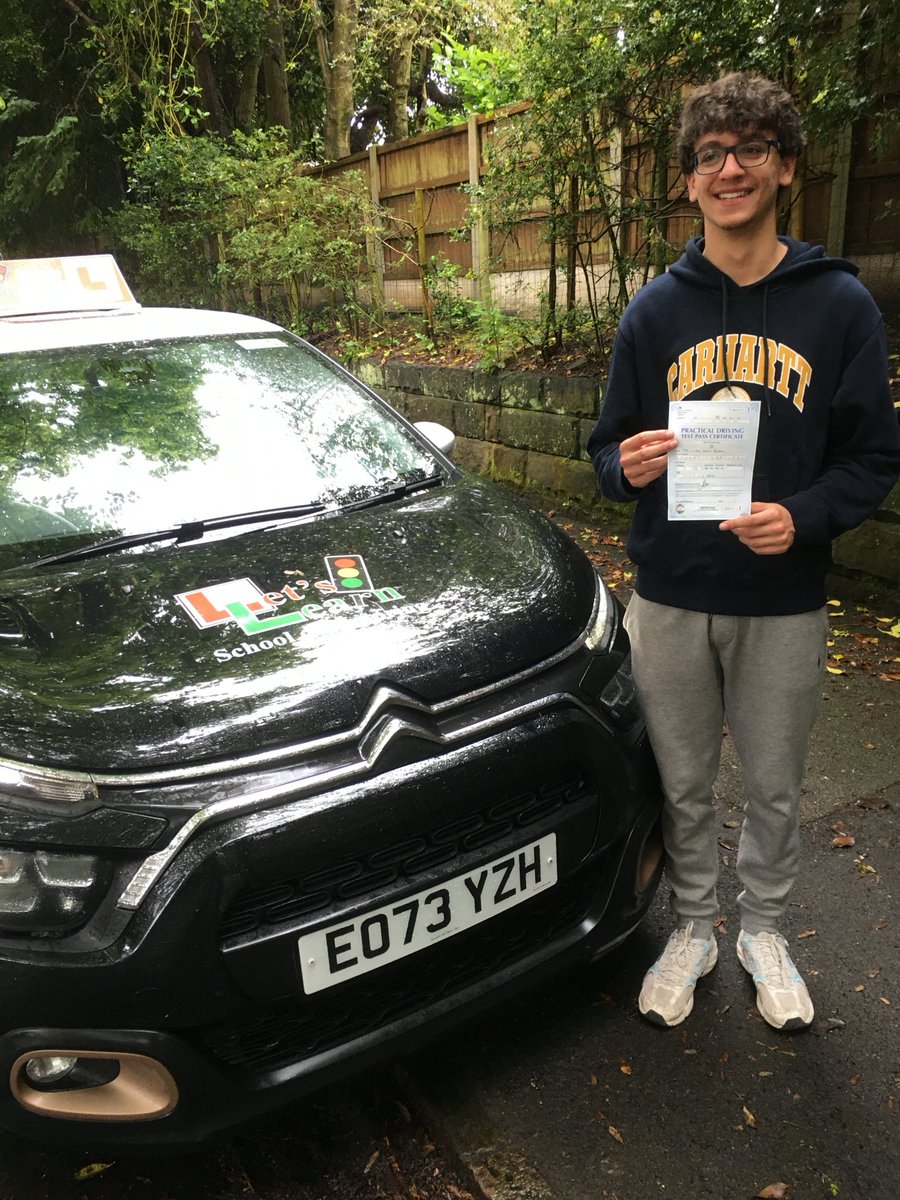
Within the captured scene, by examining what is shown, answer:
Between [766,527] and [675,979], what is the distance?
3.76ft

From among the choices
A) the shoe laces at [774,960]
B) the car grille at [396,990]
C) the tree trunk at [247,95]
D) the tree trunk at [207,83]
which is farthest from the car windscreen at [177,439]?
the tree trunk at [247,95]

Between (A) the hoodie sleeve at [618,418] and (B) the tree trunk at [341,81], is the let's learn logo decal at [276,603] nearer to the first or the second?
(A) the hoodie sleeve at [618,418]

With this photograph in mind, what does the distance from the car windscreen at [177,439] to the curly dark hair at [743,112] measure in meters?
1.26

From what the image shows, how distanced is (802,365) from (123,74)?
1319 centimetres

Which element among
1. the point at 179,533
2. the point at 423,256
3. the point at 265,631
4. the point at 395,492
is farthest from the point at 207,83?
the point at 265,631

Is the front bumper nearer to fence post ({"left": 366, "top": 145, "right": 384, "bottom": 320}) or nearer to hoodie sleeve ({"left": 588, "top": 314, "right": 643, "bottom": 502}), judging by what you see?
hoodie sleeve ({"left": 588, "top": 314, "right": 643, "bottom": 502})

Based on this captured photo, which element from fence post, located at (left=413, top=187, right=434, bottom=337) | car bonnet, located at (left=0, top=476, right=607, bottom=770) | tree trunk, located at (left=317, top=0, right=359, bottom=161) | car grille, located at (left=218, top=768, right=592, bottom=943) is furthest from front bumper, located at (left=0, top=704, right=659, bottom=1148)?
tree trunk, located at (left=317, top=0, right=359, bottom=161)

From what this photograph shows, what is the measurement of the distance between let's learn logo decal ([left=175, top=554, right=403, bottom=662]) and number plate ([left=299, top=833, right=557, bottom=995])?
55 centimetres

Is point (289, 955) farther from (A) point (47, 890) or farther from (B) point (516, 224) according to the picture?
(B) point (516, 224)

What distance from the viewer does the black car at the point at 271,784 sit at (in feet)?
5.08

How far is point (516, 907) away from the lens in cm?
188

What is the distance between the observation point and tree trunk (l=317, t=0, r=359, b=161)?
12.9 m

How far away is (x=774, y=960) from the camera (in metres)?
2.24

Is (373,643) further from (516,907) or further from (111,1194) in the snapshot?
(111,1194)
